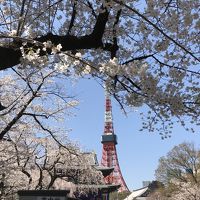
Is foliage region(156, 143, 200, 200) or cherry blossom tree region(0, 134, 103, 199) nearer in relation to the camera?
cherry blossom tree region(0, 134, 103, 199)

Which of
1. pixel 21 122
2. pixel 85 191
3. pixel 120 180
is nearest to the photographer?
pixel 21 122

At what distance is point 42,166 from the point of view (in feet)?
54.8

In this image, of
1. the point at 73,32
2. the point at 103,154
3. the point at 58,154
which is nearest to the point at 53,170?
the point at 58,154

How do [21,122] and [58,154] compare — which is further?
[58,154]

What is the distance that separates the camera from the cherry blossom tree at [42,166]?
1476cm

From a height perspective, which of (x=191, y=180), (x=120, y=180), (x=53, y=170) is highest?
(x=120, y=180)

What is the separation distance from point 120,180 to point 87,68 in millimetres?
64317

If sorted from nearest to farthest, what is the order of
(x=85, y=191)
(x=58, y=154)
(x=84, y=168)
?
(x=58, y=154), (x=84, y=168), (x=85, y=191)

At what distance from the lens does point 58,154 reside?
17.1 meters

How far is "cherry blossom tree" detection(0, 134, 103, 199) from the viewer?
14.8 m

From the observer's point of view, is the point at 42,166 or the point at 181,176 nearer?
the point at 42,166

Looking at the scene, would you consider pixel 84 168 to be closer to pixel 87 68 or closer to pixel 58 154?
pixel 58 154

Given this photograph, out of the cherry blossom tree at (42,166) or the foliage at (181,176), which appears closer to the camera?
the cherry blossom tree at (42,166)

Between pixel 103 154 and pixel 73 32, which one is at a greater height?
pixel 103 154
